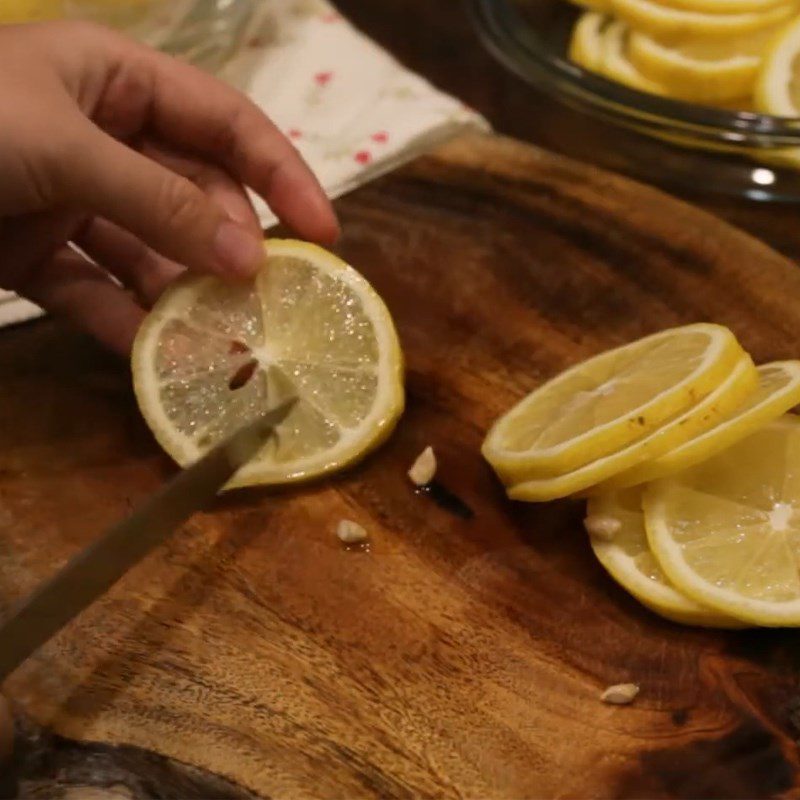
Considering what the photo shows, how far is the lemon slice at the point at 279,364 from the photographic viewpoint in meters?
1.11

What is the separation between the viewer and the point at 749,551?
98 cm

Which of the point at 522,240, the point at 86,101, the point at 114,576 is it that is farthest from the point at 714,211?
the point at 114,576

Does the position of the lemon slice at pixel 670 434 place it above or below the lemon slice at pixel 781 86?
below

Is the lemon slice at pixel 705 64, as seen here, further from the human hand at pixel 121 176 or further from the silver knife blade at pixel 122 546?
the silver knife blade at pixel 122 546

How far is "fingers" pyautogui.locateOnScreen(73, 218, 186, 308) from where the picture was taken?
1.35m

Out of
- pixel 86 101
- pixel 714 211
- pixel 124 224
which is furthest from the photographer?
pixel 714 211

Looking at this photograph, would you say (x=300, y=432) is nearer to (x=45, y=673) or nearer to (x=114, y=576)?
(x=114, y=576)

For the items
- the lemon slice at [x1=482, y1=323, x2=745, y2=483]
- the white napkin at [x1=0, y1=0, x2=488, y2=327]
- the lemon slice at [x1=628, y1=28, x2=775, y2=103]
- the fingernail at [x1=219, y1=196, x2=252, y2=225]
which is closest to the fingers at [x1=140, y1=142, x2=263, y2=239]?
the fingernail at [x1=219, y1=196, x2=252, y2=225]

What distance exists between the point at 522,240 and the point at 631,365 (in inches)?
13.4

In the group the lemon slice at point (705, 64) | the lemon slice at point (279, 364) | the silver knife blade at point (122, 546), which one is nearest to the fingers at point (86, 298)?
the lemon slice at point (279, 364)

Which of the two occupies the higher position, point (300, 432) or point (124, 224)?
point (124, 224)

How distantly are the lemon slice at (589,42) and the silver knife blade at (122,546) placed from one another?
2.93ft

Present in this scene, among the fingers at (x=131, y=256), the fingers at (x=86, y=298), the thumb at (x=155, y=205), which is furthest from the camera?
the fingers at (x=131, y=256)

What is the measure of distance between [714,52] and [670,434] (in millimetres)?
879
